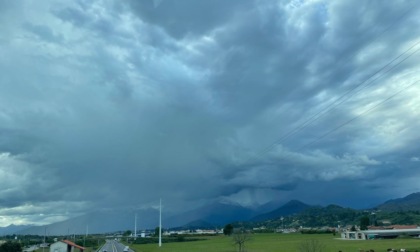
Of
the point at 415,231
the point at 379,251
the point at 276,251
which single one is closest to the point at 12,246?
the point at 276,251

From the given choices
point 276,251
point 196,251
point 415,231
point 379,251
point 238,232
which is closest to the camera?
point 379,251

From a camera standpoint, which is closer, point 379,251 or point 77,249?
point 379,251

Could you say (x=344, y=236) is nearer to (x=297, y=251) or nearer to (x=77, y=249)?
(x=297, y=251)

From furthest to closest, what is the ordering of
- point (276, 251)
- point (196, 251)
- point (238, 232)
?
point (238, 232) → point (196, 251) → point (276, 251)

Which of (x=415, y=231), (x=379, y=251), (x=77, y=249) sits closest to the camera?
(x=379, y=251)

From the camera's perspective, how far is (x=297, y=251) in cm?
9512

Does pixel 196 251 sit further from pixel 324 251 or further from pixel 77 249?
pixel 77 249

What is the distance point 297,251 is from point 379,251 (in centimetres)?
1740

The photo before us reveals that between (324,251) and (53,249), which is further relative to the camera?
(53,249)

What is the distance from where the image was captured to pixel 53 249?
373 feet

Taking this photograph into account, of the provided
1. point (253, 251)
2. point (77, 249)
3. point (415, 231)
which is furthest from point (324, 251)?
point (415, 231)

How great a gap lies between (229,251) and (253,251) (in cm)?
770

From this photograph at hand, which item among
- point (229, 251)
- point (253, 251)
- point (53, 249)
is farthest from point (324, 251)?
point (53, 249)

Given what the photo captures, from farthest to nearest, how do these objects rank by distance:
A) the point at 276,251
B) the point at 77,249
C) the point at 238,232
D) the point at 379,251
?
the point at 77,249 → the point at 238,232 → the point at 276,251 → the point at 379,251
